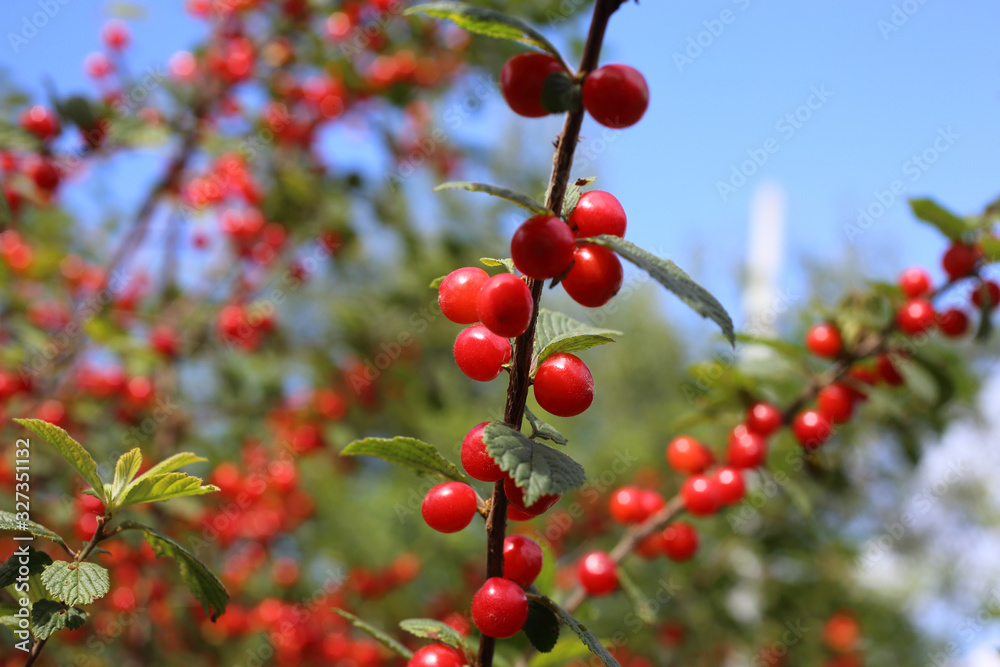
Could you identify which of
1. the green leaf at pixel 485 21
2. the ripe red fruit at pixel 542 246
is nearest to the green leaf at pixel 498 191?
the ripe red fruit at pixel 542 246

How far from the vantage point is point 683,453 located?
4.73ft

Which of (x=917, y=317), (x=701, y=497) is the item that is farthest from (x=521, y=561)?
(x=917, y=317)

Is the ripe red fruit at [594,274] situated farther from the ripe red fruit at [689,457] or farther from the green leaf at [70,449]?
the ripe red fruit at [689,457]

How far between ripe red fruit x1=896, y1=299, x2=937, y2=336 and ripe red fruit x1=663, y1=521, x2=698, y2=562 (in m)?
0.62

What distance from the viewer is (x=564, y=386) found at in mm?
593

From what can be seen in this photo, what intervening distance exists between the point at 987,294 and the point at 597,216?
3.81ft

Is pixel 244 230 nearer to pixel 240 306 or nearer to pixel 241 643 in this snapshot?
pixel 240 306

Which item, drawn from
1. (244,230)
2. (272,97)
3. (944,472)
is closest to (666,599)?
(244,230)

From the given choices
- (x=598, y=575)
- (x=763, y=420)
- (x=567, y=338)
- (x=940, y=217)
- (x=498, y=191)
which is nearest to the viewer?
(x=498, y=191)

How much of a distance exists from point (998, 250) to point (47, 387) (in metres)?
2.36

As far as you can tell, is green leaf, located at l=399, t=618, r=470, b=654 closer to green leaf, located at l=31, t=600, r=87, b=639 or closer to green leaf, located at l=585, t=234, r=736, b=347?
green leaf, located at l=31, t=600, r=87, b=639

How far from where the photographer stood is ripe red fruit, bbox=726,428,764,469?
1360 millimetres

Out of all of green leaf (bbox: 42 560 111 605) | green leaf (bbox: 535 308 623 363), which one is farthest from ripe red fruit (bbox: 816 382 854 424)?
green leaf (bbox: 42 560 111 605)

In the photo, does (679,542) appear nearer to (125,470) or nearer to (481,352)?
(481,352)
